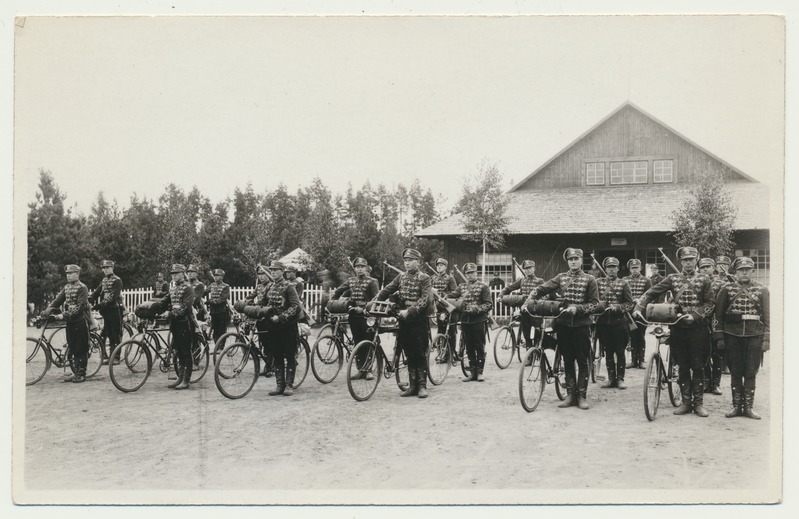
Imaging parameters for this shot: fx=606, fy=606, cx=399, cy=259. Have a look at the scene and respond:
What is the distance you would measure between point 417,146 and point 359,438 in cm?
535

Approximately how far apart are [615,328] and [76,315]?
8.71 meters

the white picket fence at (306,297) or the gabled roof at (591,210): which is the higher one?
the gabled roof at (591,210)

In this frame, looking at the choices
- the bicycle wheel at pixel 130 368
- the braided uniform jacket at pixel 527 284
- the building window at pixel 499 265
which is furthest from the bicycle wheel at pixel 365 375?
the building window at pixel 499 265

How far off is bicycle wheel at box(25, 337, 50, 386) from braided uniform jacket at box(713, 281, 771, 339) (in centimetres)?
993

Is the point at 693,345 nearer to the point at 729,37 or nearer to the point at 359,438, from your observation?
the point at 729,37

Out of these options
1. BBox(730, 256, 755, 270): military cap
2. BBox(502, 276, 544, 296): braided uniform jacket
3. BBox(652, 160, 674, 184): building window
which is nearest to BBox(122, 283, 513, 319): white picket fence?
BBox(652, 160, 674, 184): building window

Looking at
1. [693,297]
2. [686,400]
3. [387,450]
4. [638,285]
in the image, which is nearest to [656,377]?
[686,400]

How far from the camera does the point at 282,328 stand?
908cm

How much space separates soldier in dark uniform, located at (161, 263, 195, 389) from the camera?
9.33m

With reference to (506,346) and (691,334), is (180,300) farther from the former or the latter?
(691,334)

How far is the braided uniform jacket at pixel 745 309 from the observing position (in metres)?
7.22

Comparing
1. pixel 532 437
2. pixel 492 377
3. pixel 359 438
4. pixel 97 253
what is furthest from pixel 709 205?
pixel 97 253

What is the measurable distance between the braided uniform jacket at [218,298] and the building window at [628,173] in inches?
552

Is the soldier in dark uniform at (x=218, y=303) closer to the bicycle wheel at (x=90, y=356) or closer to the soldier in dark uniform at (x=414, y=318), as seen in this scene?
the bicycle wheel at (x=90, y=356)
